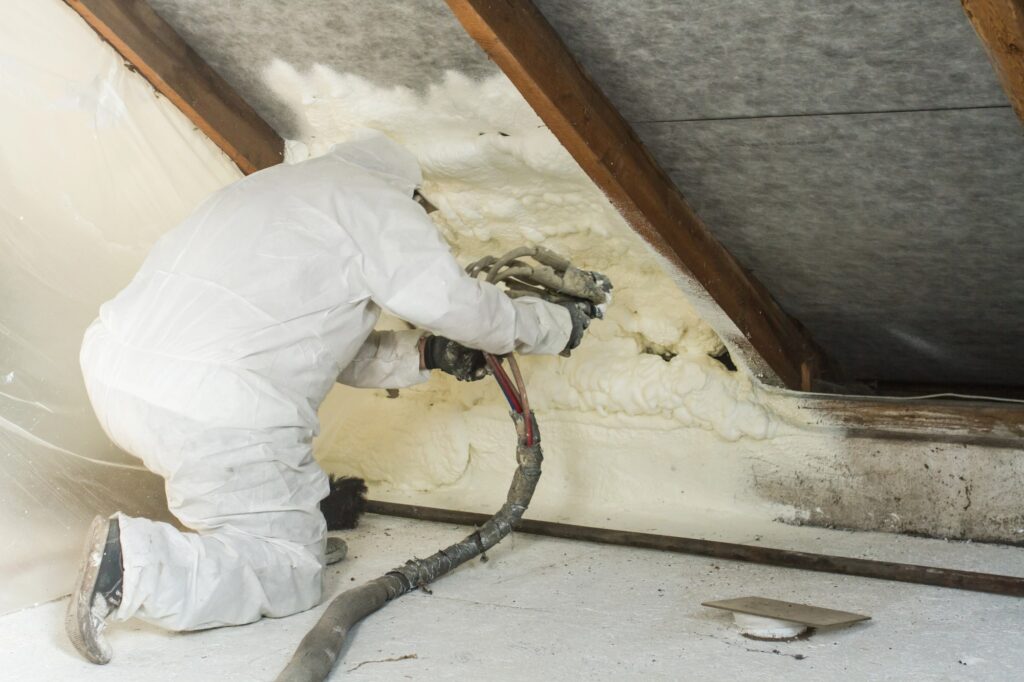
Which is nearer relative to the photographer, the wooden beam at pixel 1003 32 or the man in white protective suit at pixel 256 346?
the wooden beam at pixel 1003 32

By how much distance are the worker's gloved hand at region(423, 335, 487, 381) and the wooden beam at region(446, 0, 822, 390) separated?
51 centimetres

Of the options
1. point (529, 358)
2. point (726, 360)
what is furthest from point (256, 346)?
point (726, 360)

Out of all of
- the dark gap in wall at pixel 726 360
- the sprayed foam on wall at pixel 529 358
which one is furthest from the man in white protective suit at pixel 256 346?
the dark gap in wall at pixel 726 360

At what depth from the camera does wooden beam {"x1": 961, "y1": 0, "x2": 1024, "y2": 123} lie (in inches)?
56.6

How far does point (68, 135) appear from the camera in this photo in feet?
8.20

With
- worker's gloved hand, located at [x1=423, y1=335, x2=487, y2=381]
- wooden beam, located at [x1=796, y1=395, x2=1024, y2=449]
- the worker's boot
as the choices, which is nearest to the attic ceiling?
wooden beam, located at [x1=796, y1=395, x2=1024, y2=449]

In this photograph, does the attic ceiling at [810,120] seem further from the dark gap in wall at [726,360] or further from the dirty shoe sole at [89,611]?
the dirty shoe sole at [89,611]

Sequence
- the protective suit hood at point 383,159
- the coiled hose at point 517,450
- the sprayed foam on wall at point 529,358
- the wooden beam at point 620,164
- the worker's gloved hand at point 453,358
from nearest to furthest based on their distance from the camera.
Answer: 1. the wooden beam at point 620,164
2. the coiled hose at point 517,450
3. the protective suit hood at point 383,159
4. the worker's gloved hand at point 453,358
5. the sprayed foam on wall at point 529,358

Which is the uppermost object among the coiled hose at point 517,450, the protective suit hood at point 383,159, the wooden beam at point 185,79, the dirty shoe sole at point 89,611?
the wooden beam at point 185,79

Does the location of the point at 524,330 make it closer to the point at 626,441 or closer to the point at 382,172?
the point at 382,172

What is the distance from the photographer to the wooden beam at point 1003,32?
1437 millimetres

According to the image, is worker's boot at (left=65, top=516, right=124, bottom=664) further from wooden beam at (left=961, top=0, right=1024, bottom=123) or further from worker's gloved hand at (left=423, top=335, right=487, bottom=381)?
wooden beam at (left=961, top=0, right=1024, bottom=123)

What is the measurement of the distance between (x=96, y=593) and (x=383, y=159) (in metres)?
1.13

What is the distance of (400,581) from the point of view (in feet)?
7.38
